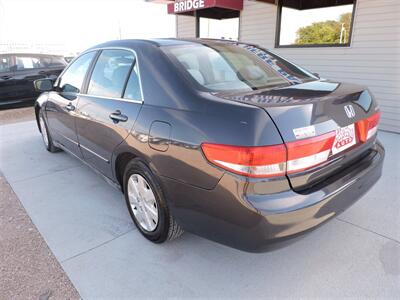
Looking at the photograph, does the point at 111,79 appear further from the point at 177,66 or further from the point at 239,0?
→ the point at 239,0

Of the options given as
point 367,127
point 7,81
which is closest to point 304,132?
point 367,127

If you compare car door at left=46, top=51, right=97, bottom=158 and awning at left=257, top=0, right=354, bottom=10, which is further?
awning at left=257, top=0, right=354, bottom=10

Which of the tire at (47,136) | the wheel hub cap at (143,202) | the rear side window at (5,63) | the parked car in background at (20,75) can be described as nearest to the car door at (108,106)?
the wheel hub cap at (143,202)

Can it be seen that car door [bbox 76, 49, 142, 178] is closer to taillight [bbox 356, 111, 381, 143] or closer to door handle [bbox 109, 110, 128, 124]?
door handle [bbox 109, 110, 128, 124]

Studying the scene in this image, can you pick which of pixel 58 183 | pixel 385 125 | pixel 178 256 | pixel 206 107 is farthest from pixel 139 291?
pixel 385 125

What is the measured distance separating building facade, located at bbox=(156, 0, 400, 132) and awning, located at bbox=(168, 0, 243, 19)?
2 centimetres

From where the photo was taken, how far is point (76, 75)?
3.46 metres

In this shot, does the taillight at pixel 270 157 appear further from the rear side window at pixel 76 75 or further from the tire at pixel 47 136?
the tire at pixel 47 136

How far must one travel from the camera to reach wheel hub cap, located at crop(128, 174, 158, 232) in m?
2.33

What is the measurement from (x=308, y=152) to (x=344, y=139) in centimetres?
41

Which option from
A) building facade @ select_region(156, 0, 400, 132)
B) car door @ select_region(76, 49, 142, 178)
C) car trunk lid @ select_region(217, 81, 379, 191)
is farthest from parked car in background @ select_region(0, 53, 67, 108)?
car trunk lid @ select_region(217, 81, 379, 191)

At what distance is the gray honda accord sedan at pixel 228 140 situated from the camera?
1614 millimetres

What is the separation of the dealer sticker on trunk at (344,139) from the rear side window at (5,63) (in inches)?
341

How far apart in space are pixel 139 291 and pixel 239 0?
24.6 ft
